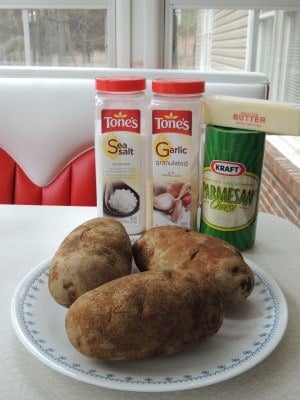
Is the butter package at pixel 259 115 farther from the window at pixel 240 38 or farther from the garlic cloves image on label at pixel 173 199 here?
the window at pixel 240 38

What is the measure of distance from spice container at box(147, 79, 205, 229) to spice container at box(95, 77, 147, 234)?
0.08 feet

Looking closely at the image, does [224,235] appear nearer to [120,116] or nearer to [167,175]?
[167,175]

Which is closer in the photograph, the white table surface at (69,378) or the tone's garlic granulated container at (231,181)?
the white table surface at (69,378)

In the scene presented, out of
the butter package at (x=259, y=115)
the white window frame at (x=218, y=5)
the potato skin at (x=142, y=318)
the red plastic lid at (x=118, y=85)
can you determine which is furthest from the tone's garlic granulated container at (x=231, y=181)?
the white window frame at (x=218, y=5)

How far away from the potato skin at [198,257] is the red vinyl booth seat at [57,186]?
0.61m

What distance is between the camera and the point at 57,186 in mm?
1247

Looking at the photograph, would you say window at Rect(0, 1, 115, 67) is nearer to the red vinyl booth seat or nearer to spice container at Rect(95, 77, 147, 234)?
the red vinyl booth seat

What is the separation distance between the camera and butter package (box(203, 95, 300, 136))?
0.64 m

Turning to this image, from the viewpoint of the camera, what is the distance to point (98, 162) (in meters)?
0.73

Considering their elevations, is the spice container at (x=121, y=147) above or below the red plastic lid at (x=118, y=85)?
below

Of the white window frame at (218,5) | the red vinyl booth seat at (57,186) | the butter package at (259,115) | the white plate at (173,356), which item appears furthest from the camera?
the white window frame at (218,5)

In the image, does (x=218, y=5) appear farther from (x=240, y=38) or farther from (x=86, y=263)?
(x=86, y=263)

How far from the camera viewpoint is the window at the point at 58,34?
158 cm

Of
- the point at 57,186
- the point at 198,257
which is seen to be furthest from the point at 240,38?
the point at 198,257
